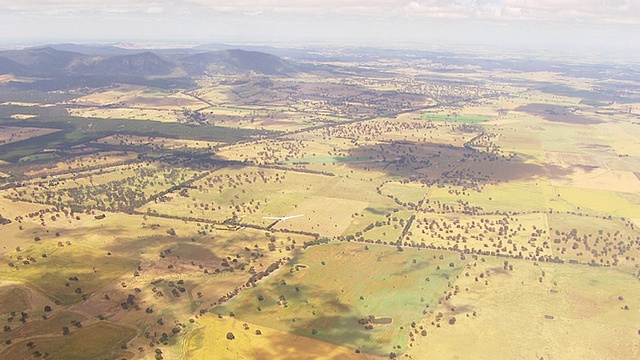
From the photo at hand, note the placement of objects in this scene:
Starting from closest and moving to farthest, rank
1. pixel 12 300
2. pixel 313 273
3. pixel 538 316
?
pixel 12 300
pixel 538 316
pixel 313 273

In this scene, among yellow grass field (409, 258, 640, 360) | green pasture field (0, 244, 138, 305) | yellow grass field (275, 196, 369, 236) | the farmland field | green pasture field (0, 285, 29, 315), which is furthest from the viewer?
yellow grass field (275, 196, 369, 236)

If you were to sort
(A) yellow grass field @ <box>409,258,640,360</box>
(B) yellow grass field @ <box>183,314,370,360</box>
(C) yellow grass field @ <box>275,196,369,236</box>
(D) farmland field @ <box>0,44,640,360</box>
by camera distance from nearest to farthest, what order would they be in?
(B) yellow grass field @ <box>183,314,370,360</box>
(A) yellow grass field @ <box>409,258,640,360</box>
(D) farmland field @ <box>0,44,640,360</box>
(C) yellow grass field @ <box>275,196,369,236</box>

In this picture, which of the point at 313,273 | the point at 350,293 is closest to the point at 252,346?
the point at 350,293

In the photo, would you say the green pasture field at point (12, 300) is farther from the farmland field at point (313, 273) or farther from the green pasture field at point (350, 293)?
the green pasture field at point (350, 293)

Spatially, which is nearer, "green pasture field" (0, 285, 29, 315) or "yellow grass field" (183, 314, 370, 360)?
"yellow grass field" (183, 314, 370, 360)

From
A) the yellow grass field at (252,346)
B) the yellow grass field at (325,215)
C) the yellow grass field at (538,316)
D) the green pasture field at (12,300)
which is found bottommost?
the yellow grass field at (538,316)

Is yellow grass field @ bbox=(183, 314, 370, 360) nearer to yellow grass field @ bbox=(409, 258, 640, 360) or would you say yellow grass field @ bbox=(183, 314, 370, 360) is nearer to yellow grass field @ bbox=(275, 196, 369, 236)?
yellow grass field @ bbox=(409, 258, 640, 360)

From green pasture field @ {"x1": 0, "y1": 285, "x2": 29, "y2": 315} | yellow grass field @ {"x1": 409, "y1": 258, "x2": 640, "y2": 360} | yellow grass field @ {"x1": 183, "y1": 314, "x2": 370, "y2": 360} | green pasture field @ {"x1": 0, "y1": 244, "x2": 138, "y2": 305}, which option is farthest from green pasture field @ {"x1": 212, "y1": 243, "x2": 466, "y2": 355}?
green pasture field @ {"x1": 0, "y1": 285, "x2": 29, "y2": 315}

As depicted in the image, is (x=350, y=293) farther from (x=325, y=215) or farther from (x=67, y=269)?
(x=67, y=269)

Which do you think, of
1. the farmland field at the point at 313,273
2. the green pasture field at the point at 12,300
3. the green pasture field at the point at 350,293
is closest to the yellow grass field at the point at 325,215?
the farmland field at the point at 313,273

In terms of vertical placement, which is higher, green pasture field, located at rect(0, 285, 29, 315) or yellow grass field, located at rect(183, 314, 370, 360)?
green pasture field, located at rect(0, 285, 29, 315)
